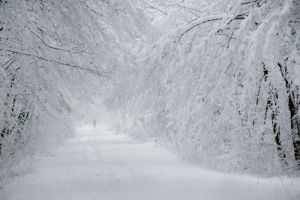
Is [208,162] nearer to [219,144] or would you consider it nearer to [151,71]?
[219,144]

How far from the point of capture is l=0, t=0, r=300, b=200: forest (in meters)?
6.62

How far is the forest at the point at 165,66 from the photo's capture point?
6.62m

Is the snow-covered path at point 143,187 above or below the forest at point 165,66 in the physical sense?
below

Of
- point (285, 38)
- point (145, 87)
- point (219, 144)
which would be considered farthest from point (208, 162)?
point (285, 38)

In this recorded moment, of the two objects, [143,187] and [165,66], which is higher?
[165,66]

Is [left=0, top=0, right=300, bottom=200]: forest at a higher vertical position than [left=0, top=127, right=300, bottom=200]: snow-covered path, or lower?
higher

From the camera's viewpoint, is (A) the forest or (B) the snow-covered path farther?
(B) the snow-covered path

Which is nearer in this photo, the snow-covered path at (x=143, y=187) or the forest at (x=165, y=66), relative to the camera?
the forest at (x=165, y=66)

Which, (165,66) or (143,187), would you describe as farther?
(143,187)

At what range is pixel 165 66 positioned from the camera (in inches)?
306

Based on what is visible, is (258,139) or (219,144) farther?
(219,144)

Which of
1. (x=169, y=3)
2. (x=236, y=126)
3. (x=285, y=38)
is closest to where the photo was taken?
(x=285, y=38)

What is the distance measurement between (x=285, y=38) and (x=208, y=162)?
8072mm

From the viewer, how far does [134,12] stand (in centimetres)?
785
